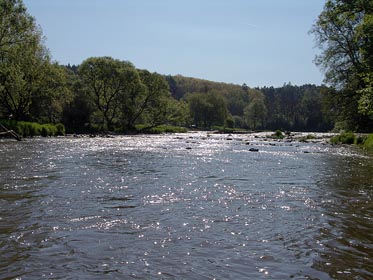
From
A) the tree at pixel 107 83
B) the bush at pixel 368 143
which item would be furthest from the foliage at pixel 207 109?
the bush at pixel 368 143

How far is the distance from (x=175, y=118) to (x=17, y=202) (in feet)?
272

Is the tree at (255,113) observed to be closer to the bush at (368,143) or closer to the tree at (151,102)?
the tree at (151,102)

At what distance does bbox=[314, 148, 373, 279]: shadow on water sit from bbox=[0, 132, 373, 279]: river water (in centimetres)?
2

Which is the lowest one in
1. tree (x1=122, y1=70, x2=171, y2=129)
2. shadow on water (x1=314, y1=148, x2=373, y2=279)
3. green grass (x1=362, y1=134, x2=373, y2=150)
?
shadow on water (x1=314, y1=148, x2=373, y2=279)

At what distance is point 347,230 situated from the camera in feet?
25.1

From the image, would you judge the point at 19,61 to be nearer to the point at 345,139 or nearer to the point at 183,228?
the point at 345,139

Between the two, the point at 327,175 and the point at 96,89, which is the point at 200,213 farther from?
the point at 96,89

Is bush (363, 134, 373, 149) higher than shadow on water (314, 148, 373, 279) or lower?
higher

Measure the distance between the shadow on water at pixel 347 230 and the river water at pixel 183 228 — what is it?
2cm

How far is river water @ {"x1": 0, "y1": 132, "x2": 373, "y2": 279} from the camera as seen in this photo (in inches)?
219

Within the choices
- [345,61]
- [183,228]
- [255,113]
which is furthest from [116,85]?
[255,113]

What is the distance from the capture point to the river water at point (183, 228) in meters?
5.57

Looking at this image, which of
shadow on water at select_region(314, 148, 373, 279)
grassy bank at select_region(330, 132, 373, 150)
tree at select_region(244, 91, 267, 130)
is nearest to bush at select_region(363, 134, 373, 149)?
grassy bank at select_region(330, 132, 373, 150)

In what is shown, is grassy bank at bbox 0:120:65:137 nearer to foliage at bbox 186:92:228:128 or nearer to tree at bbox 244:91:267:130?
foliage at bbox 186:92:228:128
